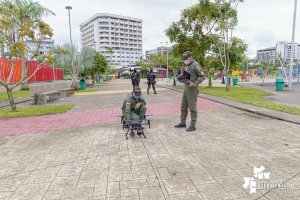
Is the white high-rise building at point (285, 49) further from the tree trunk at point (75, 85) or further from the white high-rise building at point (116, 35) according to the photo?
the white high-rise building at point (116, 35)

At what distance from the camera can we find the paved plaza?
265 cm

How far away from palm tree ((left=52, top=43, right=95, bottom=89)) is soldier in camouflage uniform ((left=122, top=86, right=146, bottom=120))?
15.0m

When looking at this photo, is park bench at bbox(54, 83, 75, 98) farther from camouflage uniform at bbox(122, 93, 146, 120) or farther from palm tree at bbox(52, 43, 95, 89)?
camouflage uniform at bbox(122, 93, 146, 120)

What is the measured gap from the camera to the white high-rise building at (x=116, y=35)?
10219 centimetres

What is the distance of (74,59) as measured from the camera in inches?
752

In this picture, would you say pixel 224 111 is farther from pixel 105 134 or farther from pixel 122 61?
pixel 122 61

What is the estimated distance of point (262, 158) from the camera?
3582mm

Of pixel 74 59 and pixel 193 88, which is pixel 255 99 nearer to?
pixel 193 88

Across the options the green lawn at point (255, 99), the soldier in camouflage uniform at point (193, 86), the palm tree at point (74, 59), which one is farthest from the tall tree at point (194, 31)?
the soldier in camouflage uniform at point (193, 86)

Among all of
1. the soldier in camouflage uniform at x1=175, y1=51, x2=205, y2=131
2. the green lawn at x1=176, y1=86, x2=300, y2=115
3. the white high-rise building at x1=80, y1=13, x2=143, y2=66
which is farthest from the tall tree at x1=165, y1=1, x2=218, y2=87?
the white high-rise building at x1=80, y1=13, x2=143, y2=66

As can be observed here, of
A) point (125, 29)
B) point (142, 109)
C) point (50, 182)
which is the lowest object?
point (50, 182)

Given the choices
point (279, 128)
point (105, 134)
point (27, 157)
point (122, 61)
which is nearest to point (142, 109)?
point (105, 134)

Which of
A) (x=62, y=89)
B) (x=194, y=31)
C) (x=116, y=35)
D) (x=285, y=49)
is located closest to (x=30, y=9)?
(x=62, y=89)

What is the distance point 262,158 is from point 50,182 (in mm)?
3370
